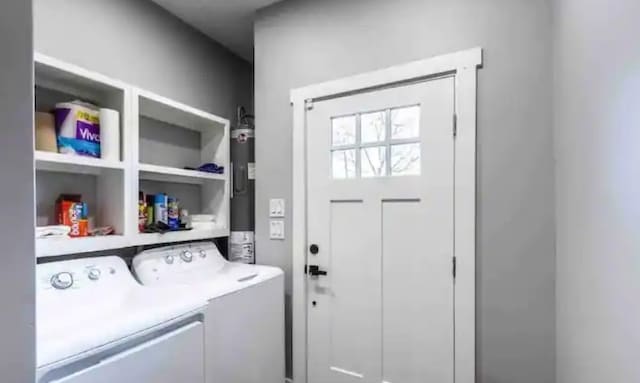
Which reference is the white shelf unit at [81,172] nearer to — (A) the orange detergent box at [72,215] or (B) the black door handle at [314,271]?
(A) the orange detergent box at [72,215]

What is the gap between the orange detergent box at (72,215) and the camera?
64.1 inches

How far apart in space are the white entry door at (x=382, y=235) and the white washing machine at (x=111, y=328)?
0.87m

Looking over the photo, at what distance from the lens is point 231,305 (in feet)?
5.49

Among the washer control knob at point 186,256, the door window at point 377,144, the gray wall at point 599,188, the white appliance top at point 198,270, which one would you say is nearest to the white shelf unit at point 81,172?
the white appliance top at point 198,270

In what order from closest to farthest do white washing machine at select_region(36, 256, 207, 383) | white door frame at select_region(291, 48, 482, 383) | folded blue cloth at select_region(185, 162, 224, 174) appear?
white washing machine at select_region(36, 256, 207, 383), white door frame at select_region(291, 48, 482, 383), folded blue cloth at select_region(185, 162, 224, 174)

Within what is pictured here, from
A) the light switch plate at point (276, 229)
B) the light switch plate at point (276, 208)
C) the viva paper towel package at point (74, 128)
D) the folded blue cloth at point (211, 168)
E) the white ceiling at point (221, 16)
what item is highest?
the white ceiling at point (221, 16)

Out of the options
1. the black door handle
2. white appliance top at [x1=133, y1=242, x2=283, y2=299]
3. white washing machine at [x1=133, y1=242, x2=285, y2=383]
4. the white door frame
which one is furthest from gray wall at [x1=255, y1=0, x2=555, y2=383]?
white appliance top at [x1=133, y1=242, x2=283, y2=299]

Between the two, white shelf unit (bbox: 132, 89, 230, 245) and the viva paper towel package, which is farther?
white shelf unit (bbox: 132, 89, 230, 245)

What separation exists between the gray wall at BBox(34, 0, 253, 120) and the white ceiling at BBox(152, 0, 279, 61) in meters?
0.07

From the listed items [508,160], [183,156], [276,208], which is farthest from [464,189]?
[183,156]

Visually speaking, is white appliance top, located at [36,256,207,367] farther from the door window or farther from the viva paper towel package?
the door window

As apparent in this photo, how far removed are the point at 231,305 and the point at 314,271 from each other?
631 millimetres

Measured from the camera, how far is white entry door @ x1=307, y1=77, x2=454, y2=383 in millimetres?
1759

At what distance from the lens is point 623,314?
704 millimetres
